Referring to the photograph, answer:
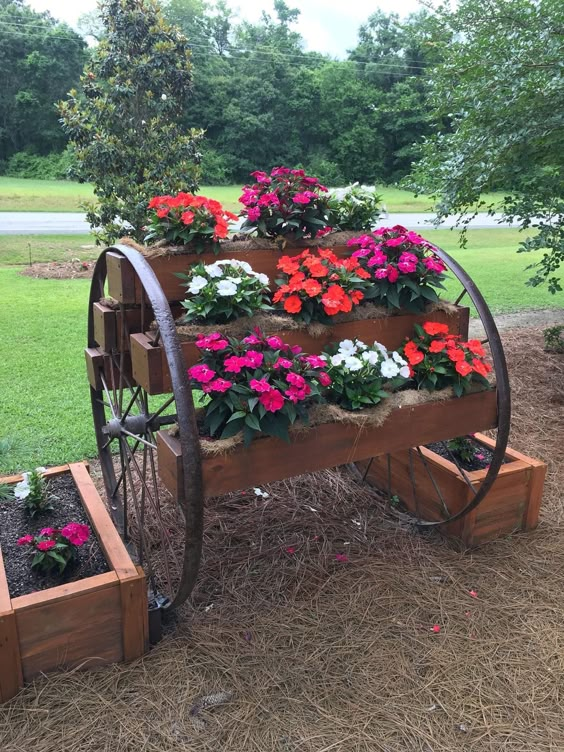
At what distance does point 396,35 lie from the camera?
36.8 m

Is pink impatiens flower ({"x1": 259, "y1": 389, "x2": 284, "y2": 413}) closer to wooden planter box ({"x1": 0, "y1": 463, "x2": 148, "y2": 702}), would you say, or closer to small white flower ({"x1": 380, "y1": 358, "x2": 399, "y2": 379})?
small white flower ({"x1": 380, "y1": 358, "x2": 399, "y2": 379})

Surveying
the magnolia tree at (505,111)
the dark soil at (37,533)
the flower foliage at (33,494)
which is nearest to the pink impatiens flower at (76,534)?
the dark soil at (37,533)

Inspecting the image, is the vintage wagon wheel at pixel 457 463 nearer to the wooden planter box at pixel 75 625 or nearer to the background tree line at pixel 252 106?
the wooden planter box at pixel 75 625

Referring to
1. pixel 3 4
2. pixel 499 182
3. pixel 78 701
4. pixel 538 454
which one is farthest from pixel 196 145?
pixel 3 4

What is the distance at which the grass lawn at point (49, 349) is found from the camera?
386 cm

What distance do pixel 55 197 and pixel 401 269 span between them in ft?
72.6

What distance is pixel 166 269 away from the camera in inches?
86.4

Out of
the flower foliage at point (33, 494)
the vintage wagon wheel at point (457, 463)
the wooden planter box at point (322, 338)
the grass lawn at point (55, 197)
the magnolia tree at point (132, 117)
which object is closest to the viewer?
the wooden planter box at point (322, 338)

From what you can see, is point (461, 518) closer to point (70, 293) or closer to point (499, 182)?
point (499, 182)

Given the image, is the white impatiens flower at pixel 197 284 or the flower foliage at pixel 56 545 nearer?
the white impatiens flower at pixel 197 284

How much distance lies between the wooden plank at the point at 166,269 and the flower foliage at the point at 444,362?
0.71 metres

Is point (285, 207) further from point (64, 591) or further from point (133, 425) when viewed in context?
point (64, 591)

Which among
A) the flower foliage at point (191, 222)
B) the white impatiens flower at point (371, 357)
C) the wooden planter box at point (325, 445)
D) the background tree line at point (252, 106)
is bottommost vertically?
the wooden planter box at point (325, 445)

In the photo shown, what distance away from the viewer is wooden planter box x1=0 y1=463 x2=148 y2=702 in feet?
6.22
